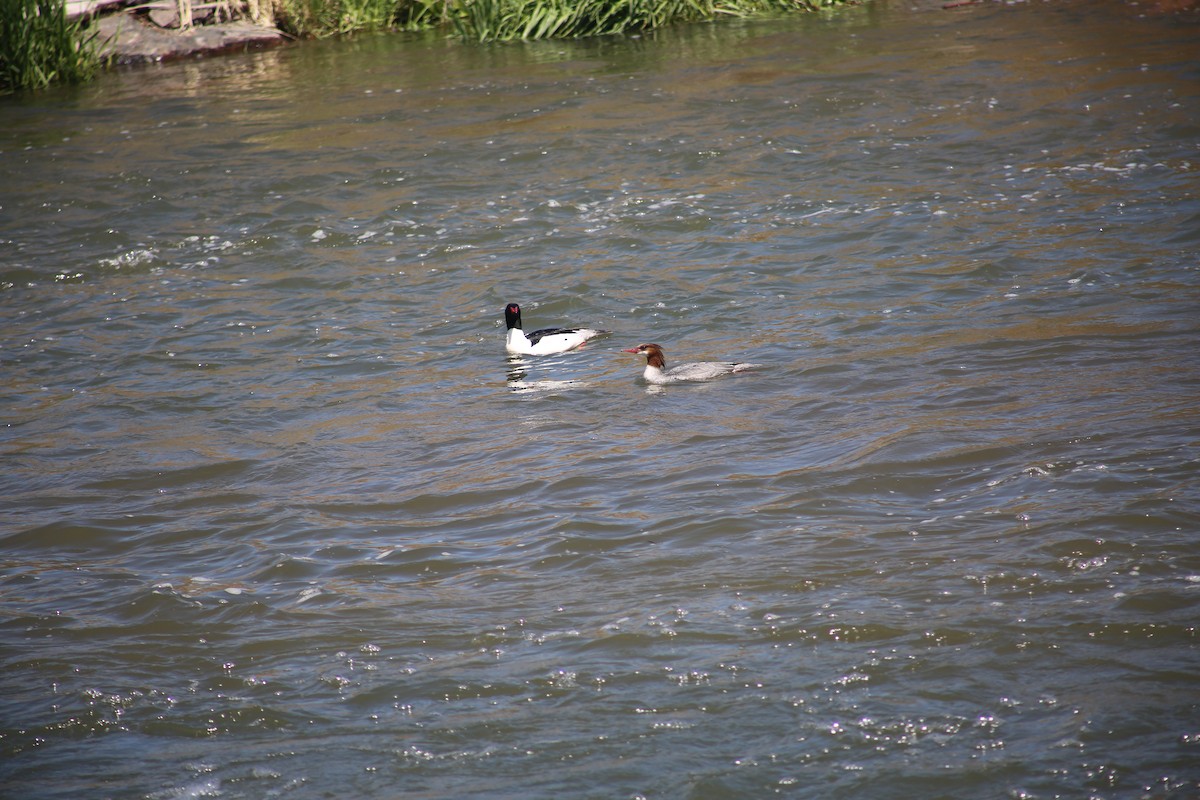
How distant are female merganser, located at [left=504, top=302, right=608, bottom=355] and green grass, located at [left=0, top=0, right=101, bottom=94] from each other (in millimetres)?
12803

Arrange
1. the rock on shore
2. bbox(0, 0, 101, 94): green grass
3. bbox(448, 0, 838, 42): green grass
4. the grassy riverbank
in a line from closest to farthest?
1. bbox(0, 0, 101, 94): green grass
2. the grassy riverbank
3. bbox(448, 0, 838, 42): green grass
4. the rock on shore

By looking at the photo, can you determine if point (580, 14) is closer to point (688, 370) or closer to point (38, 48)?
point (38, 48)

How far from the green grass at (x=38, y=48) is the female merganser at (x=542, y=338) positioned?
12.8 m

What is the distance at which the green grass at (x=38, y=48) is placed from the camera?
61.0ft

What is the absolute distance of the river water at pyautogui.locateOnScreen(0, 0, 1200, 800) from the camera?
4.38 m

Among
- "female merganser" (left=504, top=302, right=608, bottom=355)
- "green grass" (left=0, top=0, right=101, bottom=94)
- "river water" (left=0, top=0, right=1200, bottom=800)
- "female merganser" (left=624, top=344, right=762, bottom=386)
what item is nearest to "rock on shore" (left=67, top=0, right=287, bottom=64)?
"green grass" (left=0, top=0, right=101, bottom=94)

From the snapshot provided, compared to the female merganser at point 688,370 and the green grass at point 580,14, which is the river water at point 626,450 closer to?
the female merganser at point 688,370

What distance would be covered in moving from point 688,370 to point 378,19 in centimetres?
1665

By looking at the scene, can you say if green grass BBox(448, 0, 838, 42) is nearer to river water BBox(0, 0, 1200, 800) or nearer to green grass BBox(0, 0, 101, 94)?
river water BBox(0, 0, 1200, 800)

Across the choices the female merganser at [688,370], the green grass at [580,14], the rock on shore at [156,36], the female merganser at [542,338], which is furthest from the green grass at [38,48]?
the female merganser at [688,370]

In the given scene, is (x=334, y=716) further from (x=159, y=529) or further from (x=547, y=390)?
(x=547, y=390)

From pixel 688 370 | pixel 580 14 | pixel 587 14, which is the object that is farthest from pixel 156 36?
pixel 688 370

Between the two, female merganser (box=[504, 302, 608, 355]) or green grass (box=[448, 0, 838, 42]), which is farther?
green grass (box=[448, 0, 838, 42])

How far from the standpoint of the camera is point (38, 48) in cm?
1905
